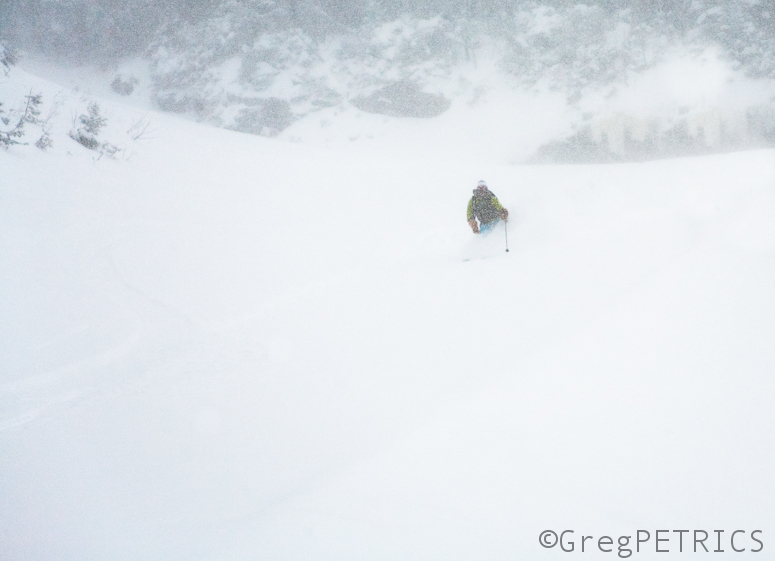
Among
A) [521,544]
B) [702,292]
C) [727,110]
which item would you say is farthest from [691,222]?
[727,110]

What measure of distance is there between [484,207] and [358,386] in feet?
16.2

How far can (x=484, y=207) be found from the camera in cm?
695

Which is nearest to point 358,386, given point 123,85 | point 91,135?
point 91,135

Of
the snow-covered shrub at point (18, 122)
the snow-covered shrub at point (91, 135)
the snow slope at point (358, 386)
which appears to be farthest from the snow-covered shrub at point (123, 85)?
the snow slope at point (358, 386)

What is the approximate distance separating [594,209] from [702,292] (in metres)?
5.12

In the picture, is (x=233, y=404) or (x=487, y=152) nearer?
(x=233, y=404)

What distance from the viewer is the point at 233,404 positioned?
264 cm

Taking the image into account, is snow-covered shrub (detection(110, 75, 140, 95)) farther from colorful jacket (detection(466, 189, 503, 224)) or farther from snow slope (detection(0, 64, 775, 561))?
colorful jacket (detection(466, 189, 503, 224))

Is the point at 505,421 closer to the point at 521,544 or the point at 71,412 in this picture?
the point at 521,544

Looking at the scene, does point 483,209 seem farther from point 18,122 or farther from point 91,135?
point 18,122

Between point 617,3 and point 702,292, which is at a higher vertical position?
point 617,3

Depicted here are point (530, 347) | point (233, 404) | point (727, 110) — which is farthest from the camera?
point (727, 110)

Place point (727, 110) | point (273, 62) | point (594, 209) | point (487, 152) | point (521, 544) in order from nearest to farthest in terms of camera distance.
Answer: point (521, 544)
point (594, 209)
point (727, 110)
point (487, 152)
point (273, 62)

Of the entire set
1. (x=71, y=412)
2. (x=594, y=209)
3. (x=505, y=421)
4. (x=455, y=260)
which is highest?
(x=594, y=209)
